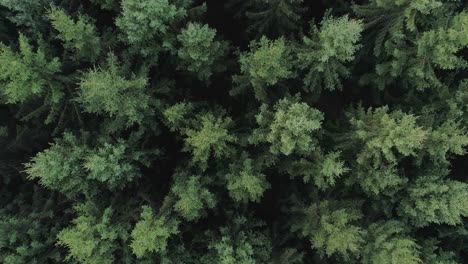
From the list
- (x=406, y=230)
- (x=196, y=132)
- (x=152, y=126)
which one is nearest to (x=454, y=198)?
(x=406, y=230)

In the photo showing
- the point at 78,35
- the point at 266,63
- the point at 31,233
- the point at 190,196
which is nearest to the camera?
the point at 78,35

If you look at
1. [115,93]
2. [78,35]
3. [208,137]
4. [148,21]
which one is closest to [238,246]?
[208,137]

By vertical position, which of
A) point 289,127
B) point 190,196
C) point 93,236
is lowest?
point 93,236

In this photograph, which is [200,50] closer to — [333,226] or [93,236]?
[93,236]

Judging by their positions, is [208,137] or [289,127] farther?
[208,137]

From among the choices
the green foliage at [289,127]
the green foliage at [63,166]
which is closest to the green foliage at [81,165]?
the green foliage at [63,166]
